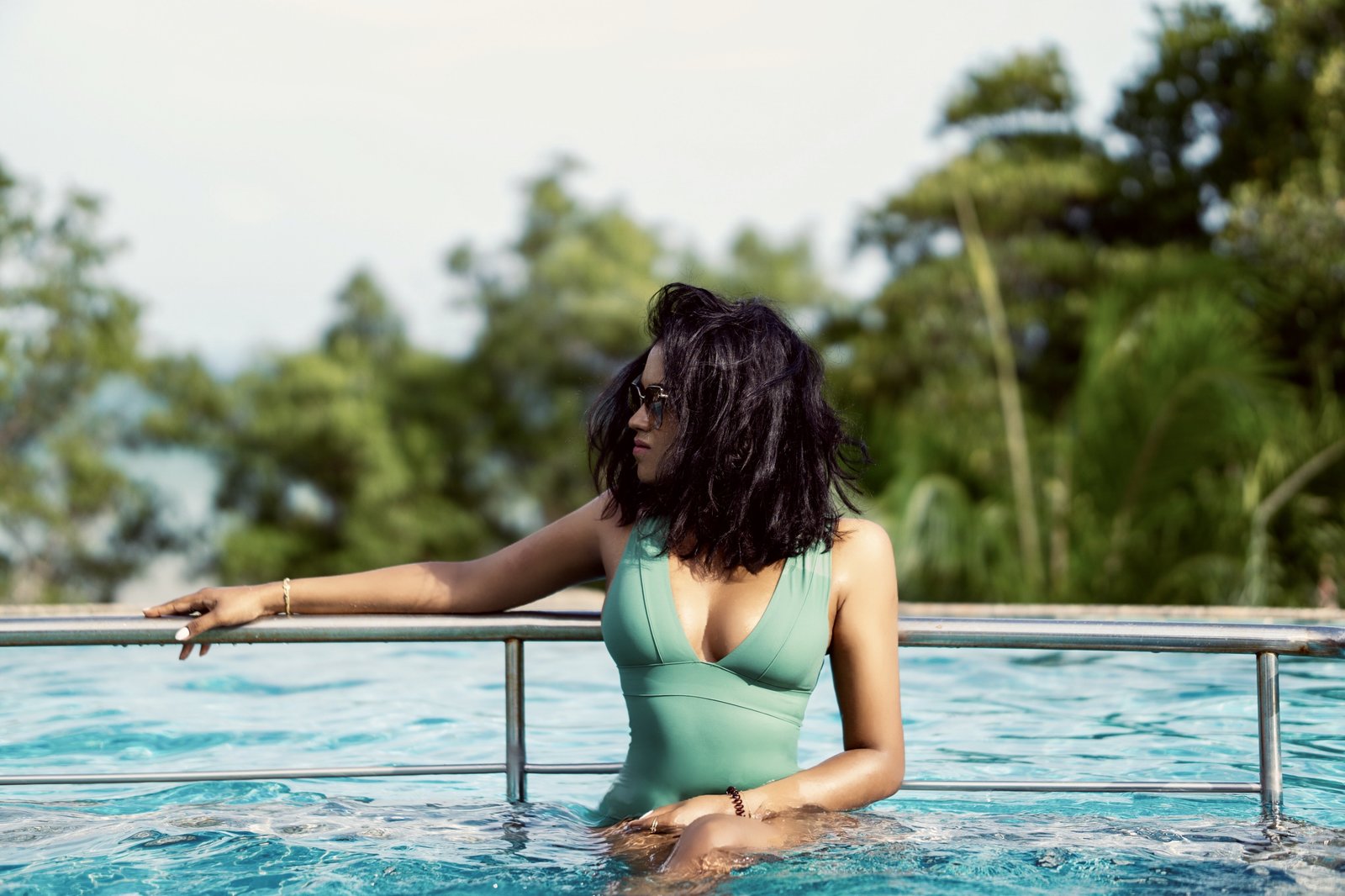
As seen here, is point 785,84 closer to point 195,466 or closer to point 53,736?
point 195,466

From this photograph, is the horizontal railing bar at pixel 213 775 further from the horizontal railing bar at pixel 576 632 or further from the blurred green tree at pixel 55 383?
the blurred green tree at pixel 55 383

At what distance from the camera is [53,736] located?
14.8 ft

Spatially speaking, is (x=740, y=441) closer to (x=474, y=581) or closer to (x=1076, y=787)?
(x=474, y=581)

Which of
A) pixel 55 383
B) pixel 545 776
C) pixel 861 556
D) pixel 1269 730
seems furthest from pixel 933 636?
pixel 55 383

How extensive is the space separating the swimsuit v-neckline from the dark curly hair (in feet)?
0.16

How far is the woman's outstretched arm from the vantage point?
297 centimetres

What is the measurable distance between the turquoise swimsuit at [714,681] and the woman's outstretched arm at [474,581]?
0.27m

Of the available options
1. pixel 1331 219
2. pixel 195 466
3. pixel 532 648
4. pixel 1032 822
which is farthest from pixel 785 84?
pixel 1032 822

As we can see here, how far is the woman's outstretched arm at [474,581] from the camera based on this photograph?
9.75 feet

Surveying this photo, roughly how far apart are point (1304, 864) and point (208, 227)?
34369mm

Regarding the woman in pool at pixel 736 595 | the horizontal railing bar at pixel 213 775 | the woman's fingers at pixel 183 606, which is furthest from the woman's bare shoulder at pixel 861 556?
the woman's fingers at pixel 183 606

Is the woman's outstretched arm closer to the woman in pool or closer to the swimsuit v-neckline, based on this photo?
the woman in pool

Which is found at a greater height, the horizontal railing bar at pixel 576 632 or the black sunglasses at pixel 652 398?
the black sunglasses at pixel 652 398

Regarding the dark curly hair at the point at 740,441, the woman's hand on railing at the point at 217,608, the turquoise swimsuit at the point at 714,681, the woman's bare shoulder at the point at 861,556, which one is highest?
the dark curly hair at the point at 740,441
